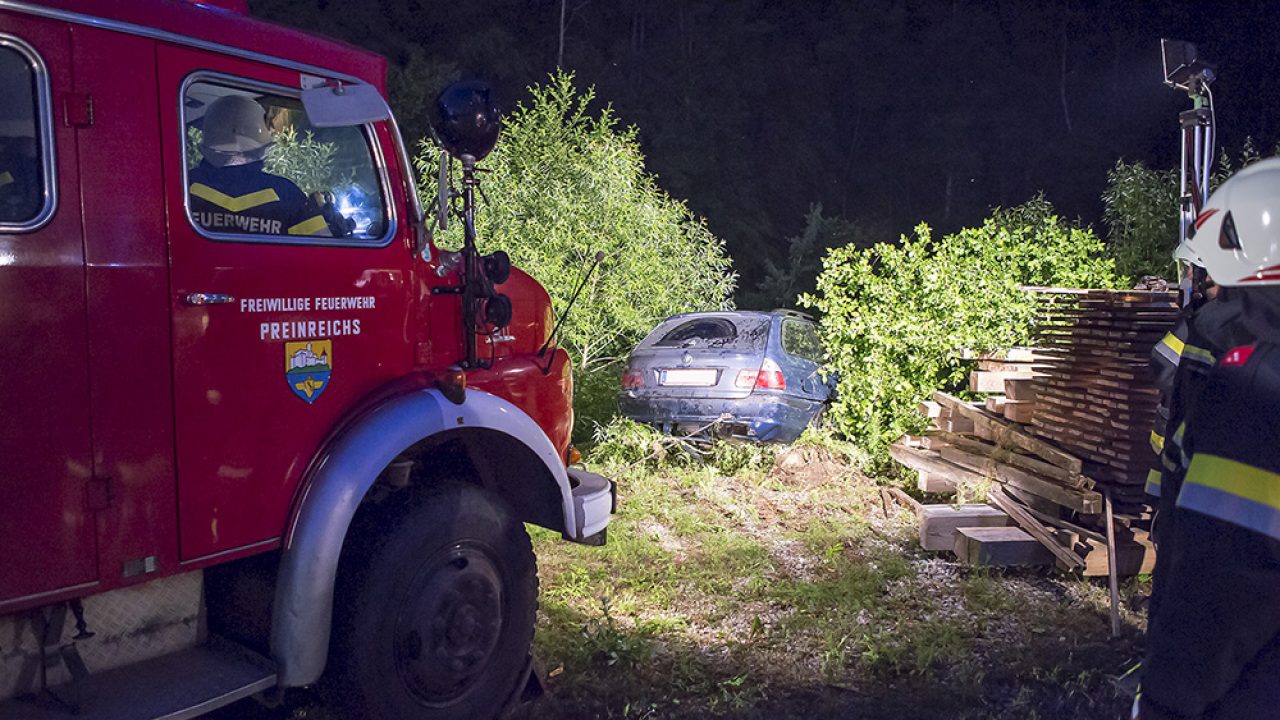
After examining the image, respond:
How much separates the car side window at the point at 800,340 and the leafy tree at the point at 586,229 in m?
2.29

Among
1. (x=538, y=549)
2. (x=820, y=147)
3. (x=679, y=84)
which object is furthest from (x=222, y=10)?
(x=820, y=147)

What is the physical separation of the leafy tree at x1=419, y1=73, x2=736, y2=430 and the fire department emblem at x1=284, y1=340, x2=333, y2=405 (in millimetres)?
7412

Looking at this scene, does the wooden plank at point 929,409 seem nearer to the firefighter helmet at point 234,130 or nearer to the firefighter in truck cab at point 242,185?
the firefighter in truck cab at point 242,185

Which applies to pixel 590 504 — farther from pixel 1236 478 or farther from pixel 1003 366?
pixel 1003 366

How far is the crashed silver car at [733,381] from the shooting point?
338 inches

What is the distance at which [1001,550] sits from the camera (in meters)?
5.80

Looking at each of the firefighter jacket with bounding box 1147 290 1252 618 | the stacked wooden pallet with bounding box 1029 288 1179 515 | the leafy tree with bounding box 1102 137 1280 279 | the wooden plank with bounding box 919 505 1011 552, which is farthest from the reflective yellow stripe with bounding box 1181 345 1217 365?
the leafy tree with bounding box 1102 137 1280 279

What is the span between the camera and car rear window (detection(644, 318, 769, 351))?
29.0ft

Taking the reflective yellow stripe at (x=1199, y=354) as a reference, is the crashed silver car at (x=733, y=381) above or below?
below

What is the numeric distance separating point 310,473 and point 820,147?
38.4 metres

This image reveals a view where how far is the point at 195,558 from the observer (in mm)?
2875

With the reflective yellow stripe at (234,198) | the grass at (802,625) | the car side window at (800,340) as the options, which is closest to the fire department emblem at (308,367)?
the reflective yellow stripe at (234,198)

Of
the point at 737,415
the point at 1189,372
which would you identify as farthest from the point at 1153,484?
the point at 737,415

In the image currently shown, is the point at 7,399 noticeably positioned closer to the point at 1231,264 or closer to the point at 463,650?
the point at 463,650
